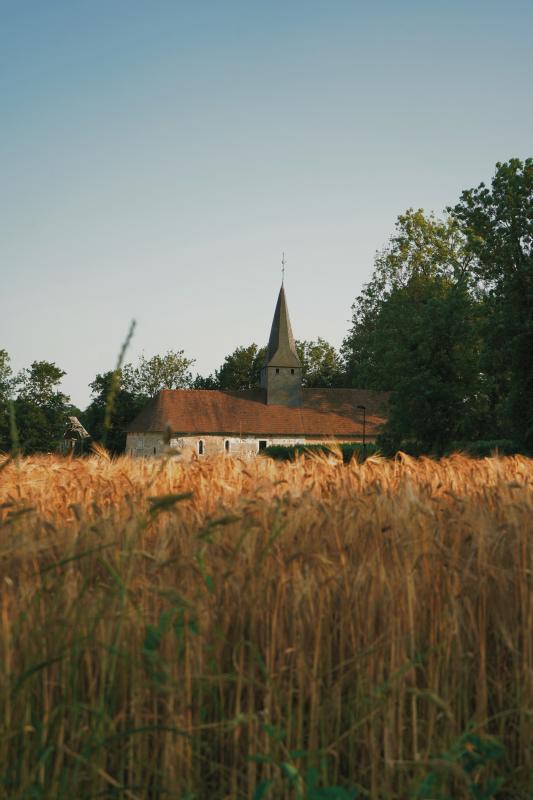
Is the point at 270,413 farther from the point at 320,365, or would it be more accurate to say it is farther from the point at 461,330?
the point at 461,330

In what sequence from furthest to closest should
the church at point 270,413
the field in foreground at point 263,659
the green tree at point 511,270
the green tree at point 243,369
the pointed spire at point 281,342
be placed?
the green tree at point 243,369 < the pointed spire at point 281,342 < the church at point 270,413 < the green tree at point 511,270 < the field in foreground at point 263,659

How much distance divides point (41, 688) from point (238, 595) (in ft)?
2.16

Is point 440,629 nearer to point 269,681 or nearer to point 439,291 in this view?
point 269,681

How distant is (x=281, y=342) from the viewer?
186 ft

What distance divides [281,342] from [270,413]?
562 cm

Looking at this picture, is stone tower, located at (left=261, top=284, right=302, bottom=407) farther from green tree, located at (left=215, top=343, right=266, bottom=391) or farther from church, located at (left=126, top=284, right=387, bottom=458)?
green tree, located at (left=215, top=343, right=266, bottom=391)

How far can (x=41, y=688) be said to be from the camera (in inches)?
93.3

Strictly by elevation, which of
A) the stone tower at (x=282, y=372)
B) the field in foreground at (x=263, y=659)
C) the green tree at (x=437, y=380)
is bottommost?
the field in foreground at (x=263, y=659)

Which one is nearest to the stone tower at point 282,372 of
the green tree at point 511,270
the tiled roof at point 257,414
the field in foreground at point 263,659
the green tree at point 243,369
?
the tiled roof at point 257,414

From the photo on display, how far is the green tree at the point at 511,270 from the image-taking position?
22.3 meters

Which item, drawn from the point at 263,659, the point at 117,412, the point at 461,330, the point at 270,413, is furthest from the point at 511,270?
the point at 117,412

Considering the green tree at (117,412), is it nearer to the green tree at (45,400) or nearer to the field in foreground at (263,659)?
the green tree at (45,400)

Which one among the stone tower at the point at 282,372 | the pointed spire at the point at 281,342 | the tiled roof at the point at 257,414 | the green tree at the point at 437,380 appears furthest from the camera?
the pointed spire at the point at 281,342

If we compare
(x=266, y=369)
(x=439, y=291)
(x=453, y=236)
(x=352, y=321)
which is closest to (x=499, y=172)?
(x=439, y=291)
